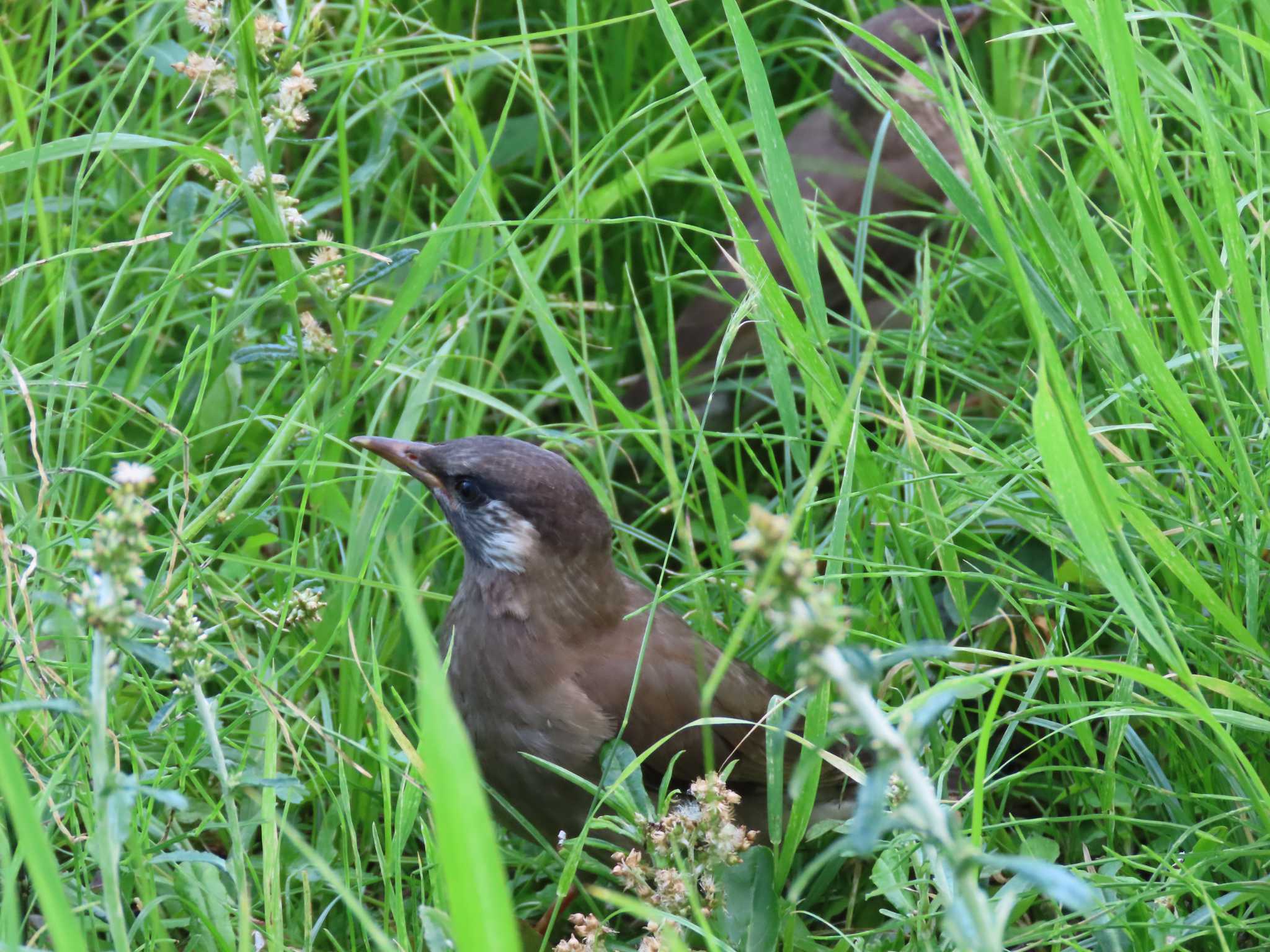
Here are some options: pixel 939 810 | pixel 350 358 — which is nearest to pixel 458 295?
pixel 350 358

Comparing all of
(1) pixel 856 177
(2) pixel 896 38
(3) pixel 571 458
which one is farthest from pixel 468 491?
(2) pixel 896 38

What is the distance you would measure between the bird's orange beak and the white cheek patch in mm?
111

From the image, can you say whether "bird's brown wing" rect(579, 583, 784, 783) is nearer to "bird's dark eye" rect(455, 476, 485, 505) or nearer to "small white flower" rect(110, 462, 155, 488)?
"bird's dark eye" rect(455, 476, 485, 505)

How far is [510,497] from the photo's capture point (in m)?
3.04

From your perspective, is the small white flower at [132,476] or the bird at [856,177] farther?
the bird at [856,177]

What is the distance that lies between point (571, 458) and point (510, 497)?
0.63 metres

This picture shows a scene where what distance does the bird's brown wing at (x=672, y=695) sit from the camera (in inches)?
120

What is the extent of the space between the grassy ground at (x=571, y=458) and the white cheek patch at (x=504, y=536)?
0.22 m

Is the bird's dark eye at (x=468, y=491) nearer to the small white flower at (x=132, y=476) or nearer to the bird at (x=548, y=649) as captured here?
the bird at (x=548, y=649)

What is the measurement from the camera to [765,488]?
407 cm

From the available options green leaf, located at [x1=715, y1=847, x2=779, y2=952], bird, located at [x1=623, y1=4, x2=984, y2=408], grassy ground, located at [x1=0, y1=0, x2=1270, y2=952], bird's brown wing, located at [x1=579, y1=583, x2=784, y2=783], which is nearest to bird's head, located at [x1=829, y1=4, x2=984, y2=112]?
bird, located at [x1=623, y1=4, x2=984, y2=408]

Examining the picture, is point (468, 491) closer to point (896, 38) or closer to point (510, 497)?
point (510, 497)

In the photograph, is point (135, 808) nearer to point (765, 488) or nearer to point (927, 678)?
point (927, 678)

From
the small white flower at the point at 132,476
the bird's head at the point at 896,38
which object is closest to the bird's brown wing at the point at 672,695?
the small white flower at the point at 132,476
